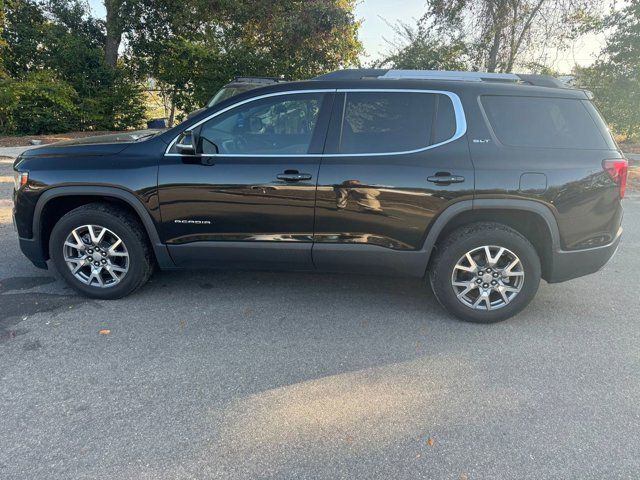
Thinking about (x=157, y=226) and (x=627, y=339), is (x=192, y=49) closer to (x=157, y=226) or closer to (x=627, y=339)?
(x=157, y=226)

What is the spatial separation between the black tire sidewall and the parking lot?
115mm

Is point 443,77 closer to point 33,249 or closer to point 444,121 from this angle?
point 444,121

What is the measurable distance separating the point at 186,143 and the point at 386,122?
1601 millimetres

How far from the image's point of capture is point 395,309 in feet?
13.2

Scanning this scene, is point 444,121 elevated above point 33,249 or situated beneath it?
elevated above

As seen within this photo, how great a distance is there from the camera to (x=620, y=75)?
1570cm

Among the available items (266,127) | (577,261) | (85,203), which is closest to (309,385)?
(266,127)

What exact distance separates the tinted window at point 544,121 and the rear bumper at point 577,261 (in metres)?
0.82

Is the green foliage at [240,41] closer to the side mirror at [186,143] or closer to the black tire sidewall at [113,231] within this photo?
A: the side mirror at [186,143]

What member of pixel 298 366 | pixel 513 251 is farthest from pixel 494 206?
pixel 298 366

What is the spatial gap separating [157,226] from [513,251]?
2.87 m

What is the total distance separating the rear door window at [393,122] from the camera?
3631 mm

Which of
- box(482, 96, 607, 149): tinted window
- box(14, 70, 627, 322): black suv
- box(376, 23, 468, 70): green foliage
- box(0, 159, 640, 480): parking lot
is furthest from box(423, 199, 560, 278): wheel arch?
box(376, 23, 468, 70): green foliage

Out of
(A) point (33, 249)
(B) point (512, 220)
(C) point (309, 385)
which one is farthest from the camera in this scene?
(A) point (33, 249)
